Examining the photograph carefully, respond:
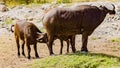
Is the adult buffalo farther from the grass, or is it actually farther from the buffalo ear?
the grass

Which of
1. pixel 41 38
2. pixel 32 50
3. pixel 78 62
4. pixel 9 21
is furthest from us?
pixel 9 21

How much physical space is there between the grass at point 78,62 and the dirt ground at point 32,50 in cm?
67

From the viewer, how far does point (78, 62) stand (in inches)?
569

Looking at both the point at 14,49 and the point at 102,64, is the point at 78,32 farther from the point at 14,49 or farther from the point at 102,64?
the point at 14,49

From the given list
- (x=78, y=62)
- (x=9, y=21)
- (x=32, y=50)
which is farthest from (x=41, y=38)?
(x=9, y=21)

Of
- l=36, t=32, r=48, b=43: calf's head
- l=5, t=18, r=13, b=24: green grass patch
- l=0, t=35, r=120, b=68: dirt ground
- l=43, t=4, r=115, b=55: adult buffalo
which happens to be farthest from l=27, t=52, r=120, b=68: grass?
l=5, t=18, r=13, b=24: green grass patch

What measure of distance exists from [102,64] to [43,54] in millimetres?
3053

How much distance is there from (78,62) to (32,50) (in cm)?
358

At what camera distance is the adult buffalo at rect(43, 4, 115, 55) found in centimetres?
1551

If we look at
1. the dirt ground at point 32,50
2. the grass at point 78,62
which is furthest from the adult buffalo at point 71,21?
the dirt ground at point 32,50

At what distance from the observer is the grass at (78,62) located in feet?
47.1

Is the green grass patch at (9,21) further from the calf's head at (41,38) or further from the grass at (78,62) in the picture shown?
the grass at (78,62)

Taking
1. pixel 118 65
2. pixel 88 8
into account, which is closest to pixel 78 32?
pixel 88 8

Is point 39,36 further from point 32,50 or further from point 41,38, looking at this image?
point 32,50
